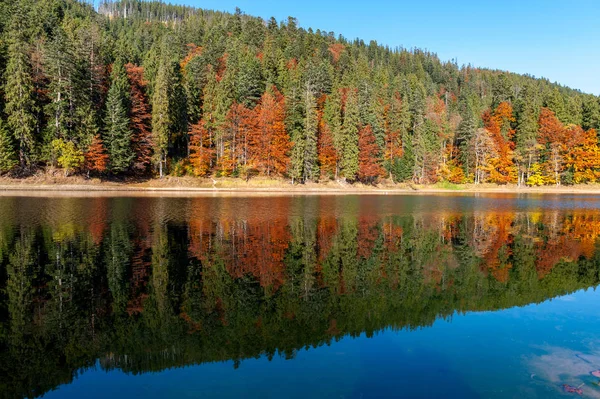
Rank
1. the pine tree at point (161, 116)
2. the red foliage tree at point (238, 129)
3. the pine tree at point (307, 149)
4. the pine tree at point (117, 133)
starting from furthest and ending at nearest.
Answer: the red foliage tree at point (238, 129) < the pine tree at point (307, 149) < the pine tree at point (161, 116) < the pine tree at point (117, 133)

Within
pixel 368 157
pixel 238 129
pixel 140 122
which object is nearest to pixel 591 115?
pixel 368 157

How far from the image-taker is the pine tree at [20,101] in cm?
5856

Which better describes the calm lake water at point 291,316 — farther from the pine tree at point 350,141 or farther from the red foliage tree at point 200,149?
the pine tree at point 350,141

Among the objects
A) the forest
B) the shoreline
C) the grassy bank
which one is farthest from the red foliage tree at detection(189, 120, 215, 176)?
the shoreline

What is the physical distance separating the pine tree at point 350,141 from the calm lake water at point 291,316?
54.7 metres

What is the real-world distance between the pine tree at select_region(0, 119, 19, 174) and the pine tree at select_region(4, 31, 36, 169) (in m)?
1.06

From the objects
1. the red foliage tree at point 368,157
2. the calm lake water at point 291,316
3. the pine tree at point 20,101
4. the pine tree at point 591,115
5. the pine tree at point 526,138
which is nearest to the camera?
the calm lake water at point 291,316

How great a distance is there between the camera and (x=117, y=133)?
6519 cm

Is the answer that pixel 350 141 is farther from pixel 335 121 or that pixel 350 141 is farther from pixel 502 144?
pixel 502 144

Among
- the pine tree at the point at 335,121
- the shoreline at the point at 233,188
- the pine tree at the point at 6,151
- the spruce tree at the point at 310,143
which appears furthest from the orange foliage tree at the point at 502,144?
the pine tree at the point at 6,151

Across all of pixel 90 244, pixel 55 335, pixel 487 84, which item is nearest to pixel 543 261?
pixel 55 335

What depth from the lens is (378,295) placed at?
14336 millimetres

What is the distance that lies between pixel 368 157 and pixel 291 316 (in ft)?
237

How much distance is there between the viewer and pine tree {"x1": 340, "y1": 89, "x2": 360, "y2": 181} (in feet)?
260
